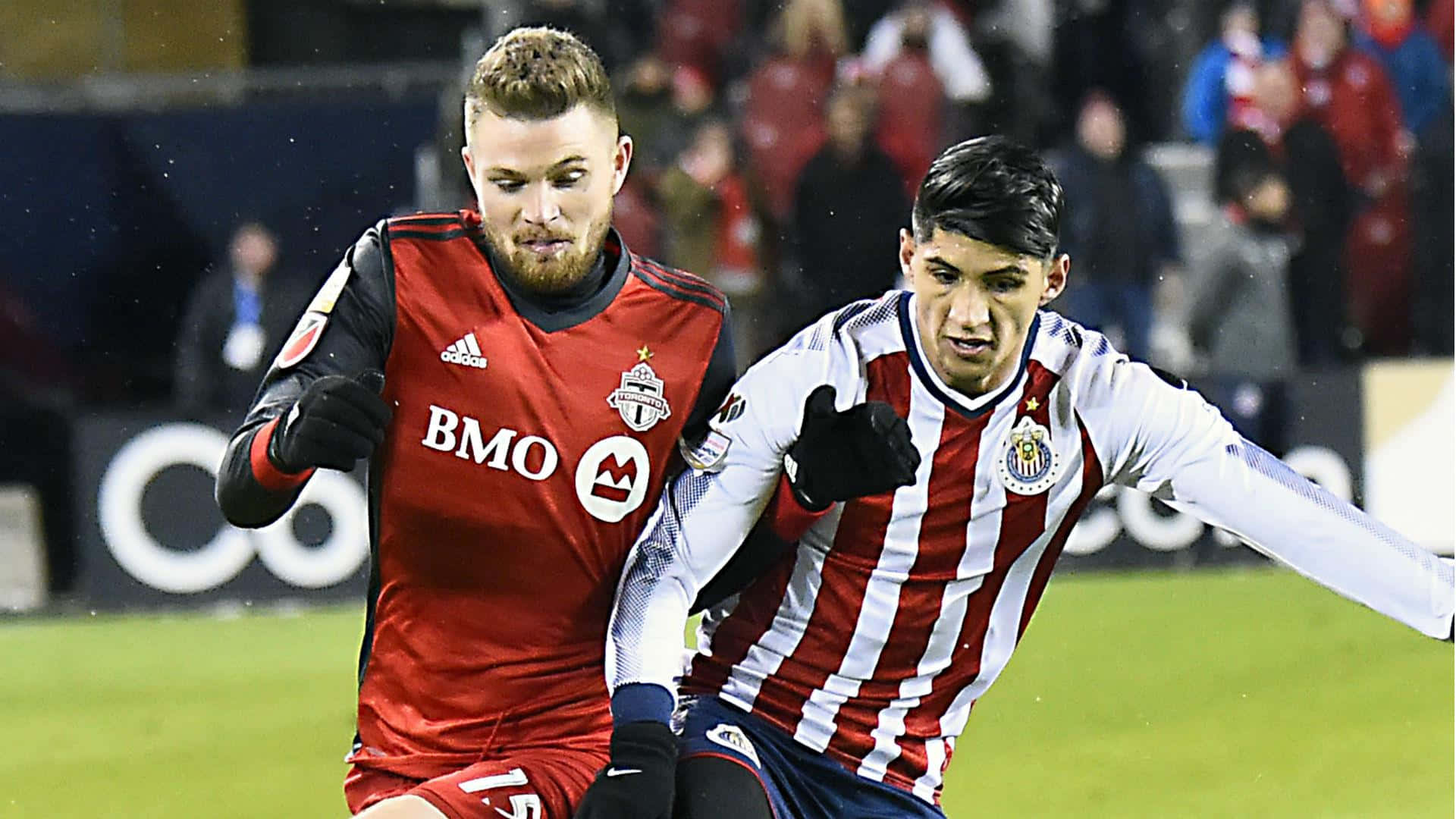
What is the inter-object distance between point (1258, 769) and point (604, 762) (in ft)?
9.88

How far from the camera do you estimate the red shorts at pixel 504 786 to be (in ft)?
9.85

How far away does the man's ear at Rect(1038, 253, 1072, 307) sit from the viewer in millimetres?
3133

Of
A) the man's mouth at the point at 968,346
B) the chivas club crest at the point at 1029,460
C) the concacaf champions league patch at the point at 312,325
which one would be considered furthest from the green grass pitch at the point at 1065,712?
the concacaf champions league patch at the point at 312,325

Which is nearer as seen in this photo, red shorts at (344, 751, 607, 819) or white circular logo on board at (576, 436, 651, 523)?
red shorts at (344, 751, 607, 819)

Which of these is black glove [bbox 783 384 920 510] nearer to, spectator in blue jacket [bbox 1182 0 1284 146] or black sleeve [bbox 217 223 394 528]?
black sleeve [bbox 217 223 394 528]

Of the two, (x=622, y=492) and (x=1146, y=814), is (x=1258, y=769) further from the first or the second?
(x=622, y=492)

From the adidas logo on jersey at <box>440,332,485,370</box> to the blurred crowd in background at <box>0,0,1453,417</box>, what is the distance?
17.6ft

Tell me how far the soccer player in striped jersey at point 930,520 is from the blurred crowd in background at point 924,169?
5284mm

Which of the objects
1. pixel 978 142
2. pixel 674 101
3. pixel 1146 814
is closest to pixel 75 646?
pixel 674 101

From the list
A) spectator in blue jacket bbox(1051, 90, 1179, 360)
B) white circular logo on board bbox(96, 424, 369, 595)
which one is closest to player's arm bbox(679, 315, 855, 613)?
white circular logo on board bbox(96, 424, 369, 595)

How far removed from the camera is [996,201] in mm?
3043

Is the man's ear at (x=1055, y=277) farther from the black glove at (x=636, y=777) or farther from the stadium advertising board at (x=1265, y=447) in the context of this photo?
the stadium advertising board at (x=1265, y=447)

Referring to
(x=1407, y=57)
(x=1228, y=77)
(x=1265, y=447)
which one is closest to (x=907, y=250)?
(x=1265, y=447)

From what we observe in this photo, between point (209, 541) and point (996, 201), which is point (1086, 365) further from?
point (209, 541)
